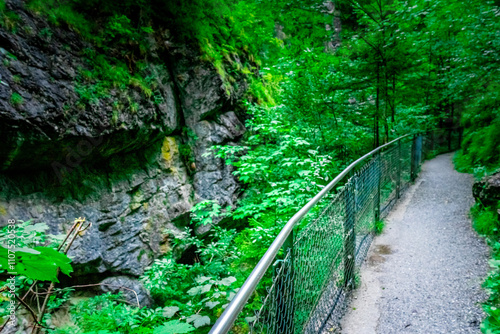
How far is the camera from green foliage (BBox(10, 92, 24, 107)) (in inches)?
160

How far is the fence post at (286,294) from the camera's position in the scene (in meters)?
1.62

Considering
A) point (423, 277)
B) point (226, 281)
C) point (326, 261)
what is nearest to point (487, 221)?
point (423, 277)

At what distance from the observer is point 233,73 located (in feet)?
28.6

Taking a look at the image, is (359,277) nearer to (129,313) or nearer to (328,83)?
(129,313)

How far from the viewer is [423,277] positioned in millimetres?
3373

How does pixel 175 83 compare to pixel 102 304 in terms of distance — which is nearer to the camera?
pixel 102 304

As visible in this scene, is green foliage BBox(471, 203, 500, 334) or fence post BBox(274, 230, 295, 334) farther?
green foliage BBox(471, 203, 500, 334)

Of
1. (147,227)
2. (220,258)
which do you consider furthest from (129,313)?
(147,227)

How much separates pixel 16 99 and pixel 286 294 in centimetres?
484

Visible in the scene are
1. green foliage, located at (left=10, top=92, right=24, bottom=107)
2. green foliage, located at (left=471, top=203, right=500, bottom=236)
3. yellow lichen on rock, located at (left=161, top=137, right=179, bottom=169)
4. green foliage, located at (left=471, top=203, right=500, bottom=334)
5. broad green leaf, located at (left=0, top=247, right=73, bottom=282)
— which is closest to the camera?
broad green leaf, located at (left=0, top=247, right=73, bottom=282)

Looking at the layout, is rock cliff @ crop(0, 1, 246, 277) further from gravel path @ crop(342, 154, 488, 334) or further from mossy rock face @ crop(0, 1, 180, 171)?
gravel path @ crop(342, 154, 488, 334)

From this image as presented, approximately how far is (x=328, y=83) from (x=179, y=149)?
13.9 ft

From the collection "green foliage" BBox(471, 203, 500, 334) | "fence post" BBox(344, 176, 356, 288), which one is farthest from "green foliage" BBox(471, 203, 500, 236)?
"fence post" BBox(344, 176, 356, 288)

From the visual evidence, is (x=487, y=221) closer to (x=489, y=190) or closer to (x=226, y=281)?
(x=489, y=190)
